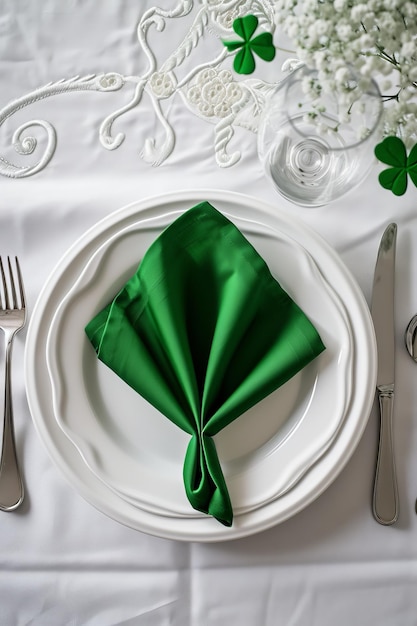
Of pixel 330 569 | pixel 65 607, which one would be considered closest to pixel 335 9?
pixel 330 569

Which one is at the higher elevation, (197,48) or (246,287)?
(197,48)

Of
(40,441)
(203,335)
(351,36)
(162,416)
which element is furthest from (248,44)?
(40,441)

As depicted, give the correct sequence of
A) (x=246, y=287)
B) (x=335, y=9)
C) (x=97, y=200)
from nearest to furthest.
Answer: (x=335, y=9) → (x=246, y=287) → (x=97, y=200)

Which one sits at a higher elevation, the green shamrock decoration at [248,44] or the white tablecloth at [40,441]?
the green shamrock decoration at [248,44]

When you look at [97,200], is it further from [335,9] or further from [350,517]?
[350,517]

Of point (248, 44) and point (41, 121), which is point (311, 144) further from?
point (41, 121)

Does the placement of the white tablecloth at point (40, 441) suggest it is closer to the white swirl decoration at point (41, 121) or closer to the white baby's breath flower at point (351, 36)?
the white swirl decoration at point (41, 121)

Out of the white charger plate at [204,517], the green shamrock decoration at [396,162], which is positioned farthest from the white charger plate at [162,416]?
the green shamrock decoration at [396,162]
